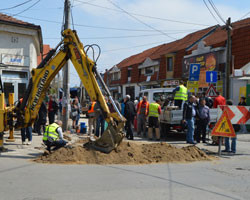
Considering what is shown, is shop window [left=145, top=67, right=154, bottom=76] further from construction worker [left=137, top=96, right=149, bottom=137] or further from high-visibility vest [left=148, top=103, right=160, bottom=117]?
high-visibility vest [left=148, top=103, right=160, bottom=117]

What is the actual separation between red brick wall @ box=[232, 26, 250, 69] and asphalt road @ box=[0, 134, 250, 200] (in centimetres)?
1528

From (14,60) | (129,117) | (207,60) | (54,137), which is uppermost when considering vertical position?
(207,60)

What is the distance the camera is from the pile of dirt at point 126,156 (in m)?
8.01

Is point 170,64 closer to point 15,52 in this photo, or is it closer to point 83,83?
point 15,52

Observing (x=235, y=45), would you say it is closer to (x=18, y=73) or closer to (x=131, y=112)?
(x=131, y=112)

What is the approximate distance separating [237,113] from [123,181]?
18.1ft

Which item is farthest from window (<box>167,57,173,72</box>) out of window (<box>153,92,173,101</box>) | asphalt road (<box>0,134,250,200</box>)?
asphalt road (<box>0,134,250,200</box>)

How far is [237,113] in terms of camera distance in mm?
10039

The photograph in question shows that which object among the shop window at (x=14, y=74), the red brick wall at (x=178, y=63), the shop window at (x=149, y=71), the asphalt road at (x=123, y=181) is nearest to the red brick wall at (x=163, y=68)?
the red brick wall at (x=178, y=63)

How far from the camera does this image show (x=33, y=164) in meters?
7.72

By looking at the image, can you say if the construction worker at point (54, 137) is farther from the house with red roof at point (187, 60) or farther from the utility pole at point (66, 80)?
the house with red roof at point (187, 60)

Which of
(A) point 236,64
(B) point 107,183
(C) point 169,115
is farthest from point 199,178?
(A) point 236,64

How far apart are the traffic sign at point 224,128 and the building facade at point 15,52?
12101mm

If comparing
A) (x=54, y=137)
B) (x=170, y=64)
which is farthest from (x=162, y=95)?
(x=170, y=64)
